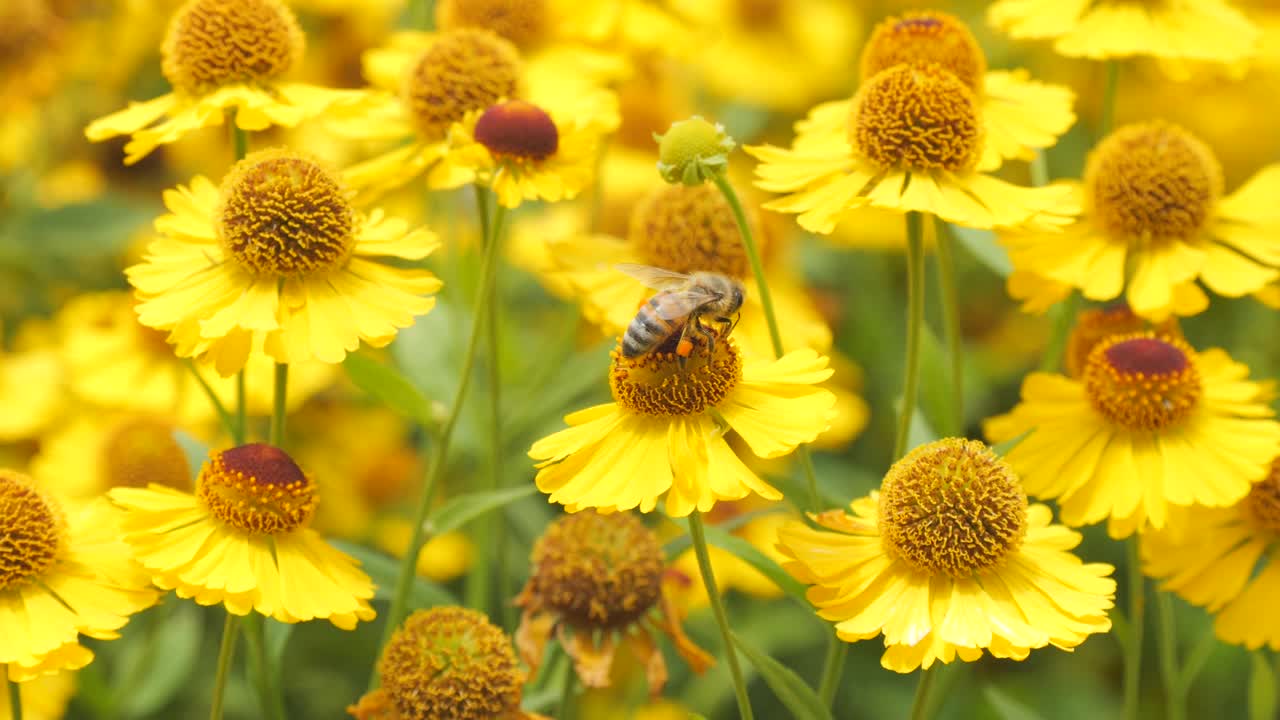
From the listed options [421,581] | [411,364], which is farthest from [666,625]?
[411,364]

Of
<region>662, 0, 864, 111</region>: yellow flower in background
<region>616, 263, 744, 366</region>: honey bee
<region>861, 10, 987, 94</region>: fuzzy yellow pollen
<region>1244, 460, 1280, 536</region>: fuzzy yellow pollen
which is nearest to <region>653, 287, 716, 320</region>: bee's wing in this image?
<region>616, 263, 744, 366</region>: honey bee

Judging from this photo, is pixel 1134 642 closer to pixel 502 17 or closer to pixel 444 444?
pixel 444 444

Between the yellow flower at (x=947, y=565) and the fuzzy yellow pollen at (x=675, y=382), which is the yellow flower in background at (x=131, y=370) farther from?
the yellow flower at (x=947, y=565)

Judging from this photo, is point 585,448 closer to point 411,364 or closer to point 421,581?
point 421,581

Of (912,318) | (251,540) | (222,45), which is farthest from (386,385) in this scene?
(912,318)

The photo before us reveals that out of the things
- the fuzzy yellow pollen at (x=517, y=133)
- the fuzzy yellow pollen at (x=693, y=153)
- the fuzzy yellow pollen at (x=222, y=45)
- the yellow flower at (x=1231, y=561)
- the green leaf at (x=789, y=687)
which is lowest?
the yellow flower at (x=1231, y=561)

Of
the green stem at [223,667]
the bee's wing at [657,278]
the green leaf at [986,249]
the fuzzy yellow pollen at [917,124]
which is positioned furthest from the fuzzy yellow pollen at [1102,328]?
the green stem at [223,667]
